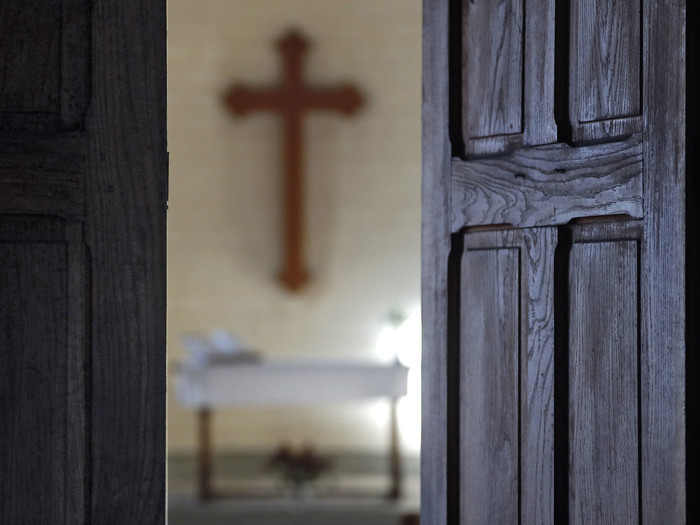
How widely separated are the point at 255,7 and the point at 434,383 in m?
4.58

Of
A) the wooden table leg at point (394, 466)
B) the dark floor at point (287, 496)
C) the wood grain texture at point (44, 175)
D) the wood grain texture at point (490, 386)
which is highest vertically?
the wood grain texture at point (44, 175)

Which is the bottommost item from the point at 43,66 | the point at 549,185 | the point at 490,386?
the point at 490,386

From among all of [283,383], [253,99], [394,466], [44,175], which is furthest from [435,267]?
[253,99]

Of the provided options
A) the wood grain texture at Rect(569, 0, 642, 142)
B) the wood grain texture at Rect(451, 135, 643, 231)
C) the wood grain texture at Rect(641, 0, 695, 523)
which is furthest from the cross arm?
the wood grain texture at Rect(641, 0, 695, 523)

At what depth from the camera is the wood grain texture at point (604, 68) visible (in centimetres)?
124

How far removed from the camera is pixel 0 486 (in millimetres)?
1230

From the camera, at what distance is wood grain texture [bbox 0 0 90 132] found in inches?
48.8

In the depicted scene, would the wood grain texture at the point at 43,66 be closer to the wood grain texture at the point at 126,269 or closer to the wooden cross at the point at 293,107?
the wood grain texture at the point at 126,269

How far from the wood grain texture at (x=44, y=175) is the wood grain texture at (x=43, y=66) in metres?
0.03

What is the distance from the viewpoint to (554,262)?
Answer: 4.39ft

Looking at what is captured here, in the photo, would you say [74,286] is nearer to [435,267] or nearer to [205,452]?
[435,267]

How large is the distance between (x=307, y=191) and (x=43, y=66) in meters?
4.47

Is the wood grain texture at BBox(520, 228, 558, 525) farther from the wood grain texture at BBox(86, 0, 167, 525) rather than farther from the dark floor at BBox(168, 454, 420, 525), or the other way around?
the dark floor at BBox(168, 454, 420, 525)

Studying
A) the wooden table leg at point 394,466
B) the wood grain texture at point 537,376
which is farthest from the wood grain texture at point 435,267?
the wooden table leg at point 394,466
